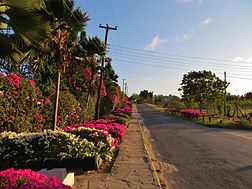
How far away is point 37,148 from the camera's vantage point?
611cm

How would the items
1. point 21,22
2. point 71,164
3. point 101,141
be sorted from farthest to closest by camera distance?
point 101,141 → point 21,22 → point 71,164

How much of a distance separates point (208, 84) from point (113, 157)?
2779 centimetres

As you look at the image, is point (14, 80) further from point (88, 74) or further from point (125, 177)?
point (88, 74)

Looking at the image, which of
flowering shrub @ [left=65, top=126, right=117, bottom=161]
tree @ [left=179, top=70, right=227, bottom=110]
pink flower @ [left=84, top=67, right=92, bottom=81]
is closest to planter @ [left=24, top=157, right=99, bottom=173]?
flowering shrub @ [left=65, top=126, right=117, bottom=161]

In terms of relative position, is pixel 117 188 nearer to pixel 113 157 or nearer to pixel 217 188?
pixel 217 188

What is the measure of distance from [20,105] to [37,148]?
2824 mm

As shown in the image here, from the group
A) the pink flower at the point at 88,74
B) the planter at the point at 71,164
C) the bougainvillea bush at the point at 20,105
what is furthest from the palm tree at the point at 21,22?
the pink flower at the point at 88,74

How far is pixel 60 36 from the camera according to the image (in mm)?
8562

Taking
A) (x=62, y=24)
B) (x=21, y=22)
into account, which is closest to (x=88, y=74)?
(x=62, y=24)

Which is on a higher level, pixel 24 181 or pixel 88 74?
pixel 88 74

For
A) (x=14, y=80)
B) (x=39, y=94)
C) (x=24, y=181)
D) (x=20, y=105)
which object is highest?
(x=14, y=80)

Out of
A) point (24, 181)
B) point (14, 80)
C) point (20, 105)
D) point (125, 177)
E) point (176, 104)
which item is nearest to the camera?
point (24, 181)

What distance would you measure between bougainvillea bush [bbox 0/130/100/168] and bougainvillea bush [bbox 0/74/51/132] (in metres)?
1.41

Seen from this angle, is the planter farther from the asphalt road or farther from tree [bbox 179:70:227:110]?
tree [bbox 179:70:227:110]
